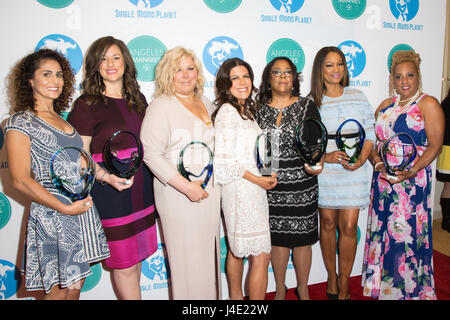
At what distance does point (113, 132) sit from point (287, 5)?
212 cm

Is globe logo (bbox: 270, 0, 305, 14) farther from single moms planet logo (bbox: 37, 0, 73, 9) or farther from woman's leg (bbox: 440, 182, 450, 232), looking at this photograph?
woman's leg (bbox: 440, 182, 450, 232)

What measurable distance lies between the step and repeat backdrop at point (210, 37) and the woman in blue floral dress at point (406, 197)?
69 centimetres

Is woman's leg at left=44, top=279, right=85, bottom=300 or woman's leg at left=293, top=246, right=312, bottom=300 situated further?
woman's leg at left=293, top=246, right=312, bottom=300

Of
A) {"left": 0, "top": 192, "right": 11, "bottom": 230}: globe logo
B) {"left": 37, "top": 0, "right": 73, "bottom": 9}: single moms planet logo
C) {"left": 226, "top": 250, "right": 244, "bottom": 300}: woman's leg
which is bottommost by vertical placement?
{"left": 226, "top": 250, "right": 244, "bottom": 300}: woman's leg

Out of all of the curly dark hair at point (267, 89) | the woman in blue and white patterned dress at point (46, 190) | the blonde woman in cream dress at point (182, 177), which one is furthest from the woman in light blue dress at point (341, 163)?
the woman in blue and white patterned dress at point (46, 190)

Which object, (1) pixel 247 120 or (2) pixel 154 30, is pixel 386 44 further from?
(2) pixel 154 30

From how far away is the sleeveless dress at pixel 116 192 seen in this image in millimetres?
2020

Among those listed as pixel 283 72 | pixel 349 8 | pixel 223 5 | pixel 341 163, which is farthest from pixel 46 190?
pixel 349 8

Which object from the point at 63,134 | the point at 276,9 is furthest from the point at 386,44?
the point at 63,134

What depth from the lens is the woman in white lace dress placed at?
206cm

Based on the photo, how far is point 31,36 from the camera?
2.52m

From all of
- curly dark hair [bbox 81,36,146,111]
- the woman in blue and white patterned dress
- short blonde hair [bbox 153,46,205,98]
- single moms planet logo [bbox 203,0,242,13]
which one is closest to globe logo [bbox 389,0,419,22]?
single moms planet logo [bbox 203,0,242,13]

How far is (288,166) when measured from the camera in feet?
7.91

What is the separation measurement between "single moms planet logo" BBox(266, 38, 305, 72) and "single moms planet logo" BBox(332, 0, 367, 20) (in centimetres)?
57
